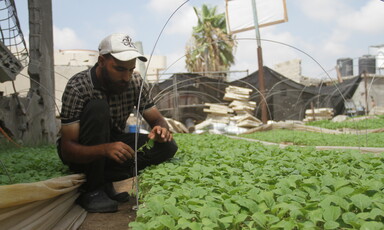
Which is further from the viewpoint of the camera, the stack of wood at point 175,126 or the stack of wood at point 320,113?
the stack of wood at point 320,113

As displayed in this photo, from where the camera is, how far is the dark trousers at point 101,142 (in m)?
2.75

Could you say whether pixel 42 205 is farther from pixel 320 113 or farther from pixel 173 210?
pixel 320 113

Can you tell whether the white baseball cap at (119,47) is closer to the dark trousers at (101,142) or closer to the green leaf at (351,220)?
the dark trousers at (101,142)

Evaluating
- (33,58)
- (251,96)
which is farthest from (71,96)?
(251,96)

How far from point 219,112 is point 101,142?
34.3 feet

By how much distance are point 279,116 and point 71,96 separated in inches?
462

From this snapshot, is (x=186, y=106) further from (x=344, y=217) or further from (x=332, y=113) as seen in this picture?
(x=344, y=217)

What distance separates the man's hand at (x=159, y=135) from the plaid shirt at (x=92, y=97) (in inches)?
11.1

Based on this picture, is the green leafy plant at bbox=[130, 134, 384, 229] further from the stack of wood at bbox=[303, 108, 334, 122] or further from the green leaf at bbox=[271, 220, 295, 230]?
the stack of wood at bbox=[303, 108, 334, 122]

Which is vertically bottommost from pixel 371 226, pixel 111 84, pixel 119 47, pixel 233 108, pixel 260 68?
pixel 371 226

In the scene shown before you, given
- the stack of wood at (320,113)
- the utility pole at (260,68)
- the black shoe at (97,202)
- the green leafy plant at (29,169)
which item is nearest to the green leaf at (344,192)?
the black shoe at (97,202)

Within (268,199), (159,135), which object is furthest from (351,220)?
(159,135)

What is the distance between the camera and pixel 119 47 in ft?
8.90

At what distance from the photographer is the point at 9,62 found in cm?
633
